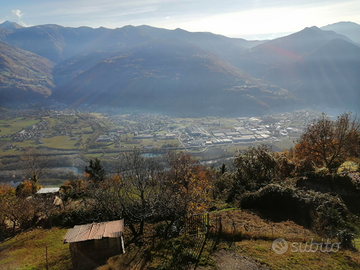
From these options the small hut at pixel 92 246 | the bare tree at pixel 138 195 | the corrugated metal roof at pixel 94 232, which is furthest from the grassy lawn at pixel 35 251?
the bare tree at pixel 138 195

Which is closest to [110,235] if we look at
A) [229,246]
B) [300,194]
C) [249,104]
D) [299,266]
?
[229,246]

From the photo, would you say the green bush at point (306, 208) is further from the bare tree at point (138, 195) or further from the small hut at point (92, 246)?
the small hut at point (92, 246)

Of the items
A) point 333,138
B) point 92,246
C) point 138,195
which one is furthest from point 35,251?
point 333,138

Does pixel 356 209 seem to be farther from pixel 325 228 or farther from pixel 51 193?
pixel 51 193

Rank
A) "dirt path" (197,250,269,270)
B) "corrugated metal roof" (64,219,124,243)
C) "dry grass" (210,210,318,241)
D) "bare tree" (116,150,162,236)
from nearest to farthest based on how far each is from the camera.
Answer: "dirt path" (197,250,269,270), "corrugated metal roof" (64,219,124,243), "dry grass" (210,210,318,241), "bare tree" (116,150,162,236)

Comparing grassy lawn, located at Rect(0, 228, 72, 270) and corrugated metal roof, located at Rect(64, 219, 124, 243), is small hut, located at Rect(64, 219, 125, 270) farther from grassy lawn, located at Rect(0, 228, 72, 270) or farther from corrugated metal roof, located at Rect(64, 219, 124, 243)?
grassy lawn, located at Rect(0, 228, 72, 270)

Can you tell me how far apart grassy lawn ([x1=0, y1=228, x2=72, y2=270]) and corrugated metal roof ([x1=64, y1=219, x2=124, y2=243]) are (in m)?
2.76

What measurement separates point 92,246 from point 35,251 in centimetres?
762

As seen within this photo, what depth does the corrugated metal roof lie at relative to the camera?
1045 cm

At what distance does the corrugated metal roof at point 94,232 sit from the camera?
1045 cm

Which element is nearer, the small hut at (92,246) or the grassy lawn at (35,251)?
the small hut at (92,246)

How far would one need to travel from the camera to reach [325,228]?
1152 cm

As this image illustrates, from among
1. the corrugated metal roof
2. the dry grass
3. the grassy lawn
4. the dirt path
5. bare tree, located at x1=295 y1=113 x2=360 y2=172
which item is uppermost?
bare tree, located at x1=295 y1=113 x2=360 y2=172

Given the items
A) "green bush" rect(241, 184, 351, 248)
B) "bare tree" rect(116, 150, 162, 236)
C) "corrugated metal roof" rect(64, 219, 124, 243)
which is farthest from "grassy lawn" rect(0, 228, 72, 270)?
"green bush" rect(241, 184, 351, 248)
